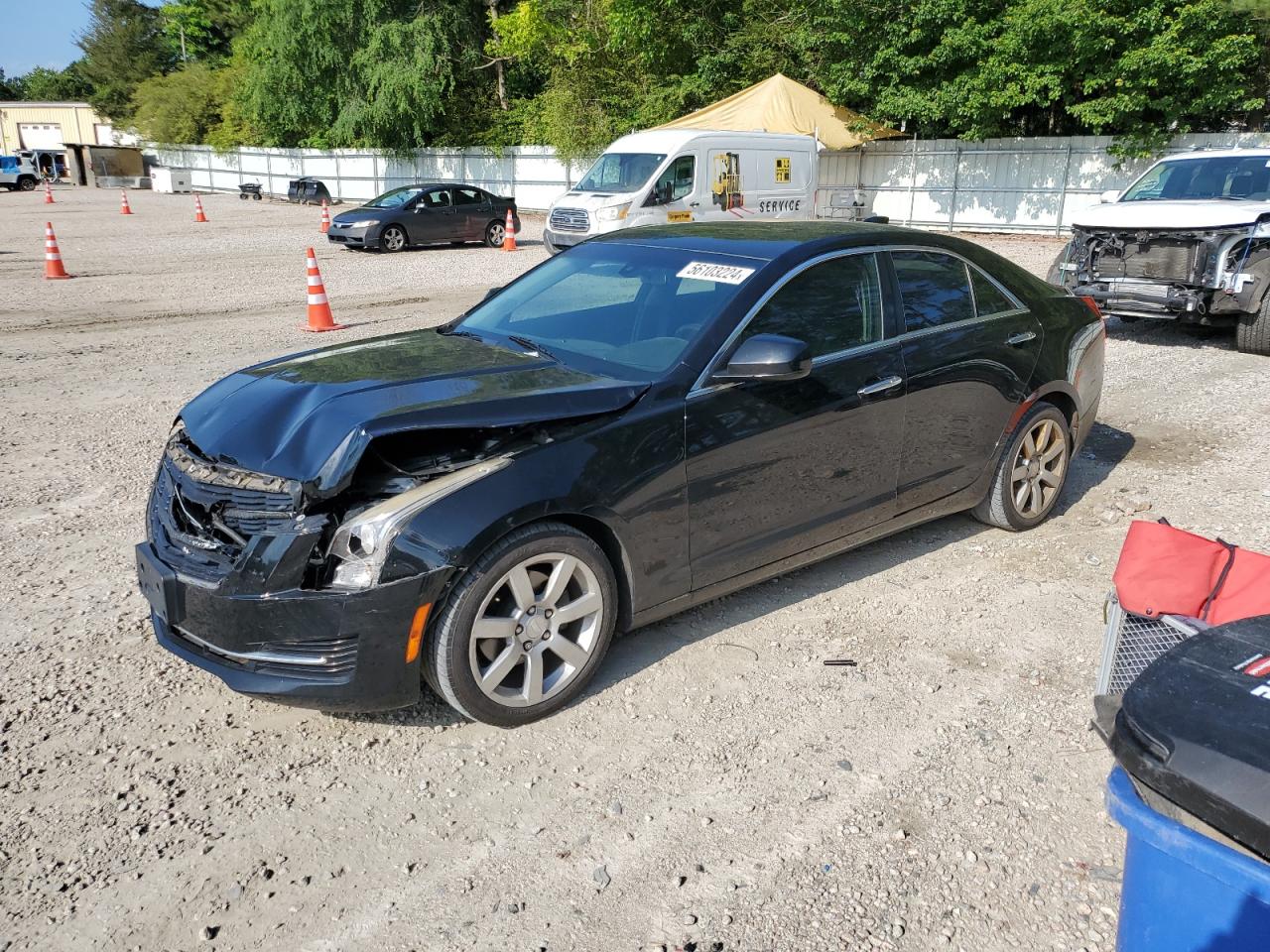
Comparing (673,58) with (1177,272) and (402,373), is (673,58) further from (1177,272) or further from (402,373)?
(402,373)

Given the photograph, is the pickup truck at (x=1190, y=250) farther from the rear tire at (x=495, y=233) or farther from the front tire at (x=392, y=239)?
the rear tire at (x=495, y=233)

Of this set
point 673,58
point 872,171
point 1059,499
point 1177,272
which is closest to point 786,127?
point 872,171

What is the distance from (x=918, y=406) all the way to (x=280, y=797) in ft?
10.1

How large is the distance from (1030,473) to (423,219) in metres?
17.9

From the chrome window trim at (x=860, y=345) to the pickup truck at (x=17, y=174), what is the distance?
5365 centimetres

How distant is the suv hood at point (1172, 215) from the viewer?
31.1ft

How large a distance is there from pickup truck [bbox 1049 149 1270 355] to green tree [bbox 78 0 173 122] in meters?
77.0

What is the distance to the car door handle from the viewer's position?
425 cm

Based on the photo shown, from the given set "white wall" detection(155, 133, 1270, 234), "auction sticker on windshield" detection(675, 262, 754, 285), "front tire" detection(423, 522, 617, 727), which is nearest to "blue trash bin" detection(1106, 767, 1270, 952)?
"front tire" detection(423, 522, 617, 727)

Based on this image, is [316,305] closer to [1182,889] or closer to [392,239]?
[392,239]

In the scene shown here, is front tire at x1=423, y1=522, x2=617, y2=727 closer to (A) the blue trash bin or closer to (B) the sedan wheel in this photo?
(A) the blue trash bin

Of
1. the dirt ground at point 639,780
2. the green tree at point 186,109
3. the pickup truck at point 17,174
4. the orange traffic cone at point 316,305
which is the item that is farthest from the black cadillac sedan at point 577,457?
the green tree at point 186,109

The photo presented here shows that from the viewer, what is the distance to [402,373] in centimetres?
373

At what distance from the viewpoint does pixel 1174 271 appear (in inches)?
387
